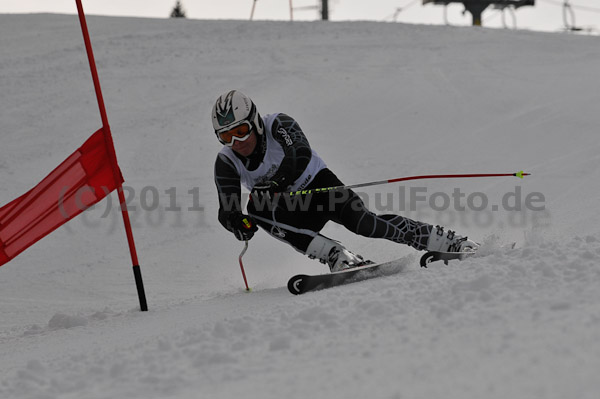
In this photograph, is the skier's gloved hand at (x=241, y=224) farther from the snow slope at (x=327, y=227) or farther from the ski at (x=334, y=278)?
the ski at (x=334, y=278)

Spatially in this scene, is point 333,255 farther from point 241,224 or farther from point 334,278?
point 241,224

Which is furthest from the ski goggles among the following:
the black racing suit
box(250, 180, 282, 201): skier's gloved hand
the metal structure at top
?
the metal structure at top

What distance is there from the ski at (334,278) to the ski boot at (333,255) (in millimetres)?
137

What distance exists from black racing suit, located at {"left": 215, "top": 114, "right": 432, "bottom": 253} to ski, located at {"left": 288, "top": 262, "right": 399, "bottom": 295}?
0.36 meters

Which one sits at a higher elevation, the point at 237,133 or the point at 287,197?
the point at 237,133

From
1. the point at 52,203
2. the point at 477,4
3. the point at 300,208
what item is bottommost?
the point at 300,208

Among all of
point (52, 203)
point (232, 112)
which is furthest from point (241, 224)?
point (52, 203)

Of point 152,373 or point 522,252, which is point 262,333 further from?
point 522,252

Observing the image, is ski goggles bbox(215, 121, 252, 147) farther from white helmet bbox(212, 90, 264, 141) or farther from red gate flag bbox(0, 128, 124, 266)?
red gate flag bbox(0, 128, 124, 266)

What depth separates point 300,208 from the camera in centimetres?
446

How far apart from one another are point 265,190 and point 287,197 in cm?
15

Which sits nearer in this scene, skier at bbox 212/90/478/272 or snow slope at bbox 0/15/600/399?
snow slope at bbox 0/15/600/399

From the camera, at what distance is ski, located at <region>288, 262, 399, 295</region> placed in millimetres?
Result: 3748

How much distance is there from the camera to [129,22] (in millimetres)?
15797
